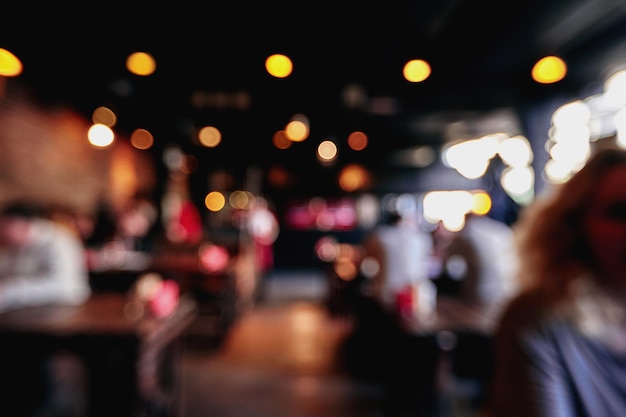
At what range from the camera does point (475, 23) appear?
5.65m

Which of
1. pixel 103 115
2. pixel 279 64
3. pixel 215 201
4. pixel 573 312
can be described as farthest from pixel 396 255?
pixel 215 201

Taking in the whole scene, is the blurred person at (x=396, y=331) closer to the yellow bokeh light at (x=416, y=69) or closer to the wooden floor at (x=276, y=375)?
the wooden floor at (x=276, y=375)

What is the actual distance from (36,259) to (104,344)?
5.35 feet

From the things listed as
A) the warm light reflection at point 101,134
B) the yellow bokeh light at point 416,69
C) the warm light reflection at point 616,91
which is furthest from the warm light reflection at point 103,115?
the warm light reflection at point 616,91

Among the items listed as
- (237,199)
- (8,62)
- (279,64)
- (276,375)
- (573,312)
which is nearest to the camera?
(573,312)

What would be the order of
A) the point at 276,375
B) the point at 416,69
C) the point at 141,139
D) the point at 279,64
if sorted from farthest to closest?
the point at 141,139 → the point at 416,69 → the point at 276,375 → the point at 279,64

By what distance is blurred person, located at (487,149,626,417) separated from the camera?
104 centimetres

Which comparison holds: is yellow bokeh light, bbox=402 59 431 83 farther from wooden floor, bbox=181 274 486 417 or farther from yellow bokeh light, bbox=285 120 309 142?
yellow bokeh light, bbox=285 120 309 142

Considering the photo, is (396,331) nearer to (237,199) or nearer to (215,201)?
(215,201)

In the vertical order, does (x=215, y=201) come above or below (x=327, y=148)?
below

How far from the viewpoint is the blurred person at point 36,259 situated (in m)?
3.32

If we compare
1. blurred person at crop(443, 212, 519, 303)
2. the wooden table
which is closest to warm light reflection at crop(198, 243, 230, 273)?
the wooden table

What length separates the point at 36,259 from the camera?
3.57 m

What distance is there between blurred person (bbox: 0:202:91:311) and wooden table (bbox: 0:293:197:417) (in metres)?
0.46
